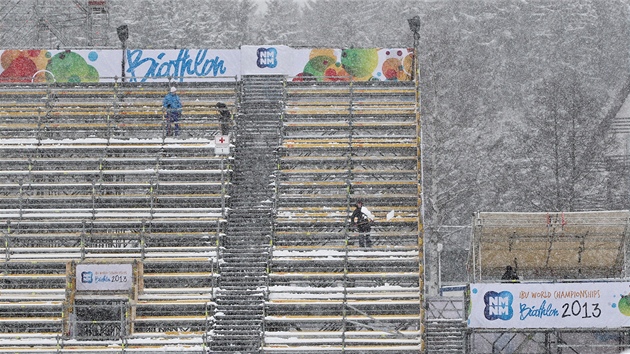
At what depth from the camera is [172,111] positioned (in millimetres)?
41469

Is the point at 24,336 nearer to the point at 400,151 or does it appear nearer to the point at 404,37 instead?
the point at 400,151

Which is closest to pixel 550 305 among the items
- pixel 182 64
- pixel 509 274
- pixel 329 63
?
pixel 509 274

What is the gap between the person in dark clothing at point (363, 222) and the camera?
3784 cm

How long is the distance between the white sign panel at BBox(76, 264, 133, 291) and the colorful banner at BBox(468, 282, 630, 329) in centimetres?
868

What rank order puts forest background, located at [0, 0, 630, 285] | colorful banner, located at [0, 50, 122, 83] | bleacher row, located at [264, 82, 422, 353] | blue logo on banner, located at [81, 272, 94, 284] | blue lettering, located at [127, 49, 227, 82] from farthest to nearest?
forest background, located at [0, 0, 630, 285], colorful banner, located at [0, 50, 122, 83], blue lettering, located at [127, 49, 227, 82], blue logo on banner, located at [81, 272, 94, 284], bleacher row, located at [264, 82, 422, 353]

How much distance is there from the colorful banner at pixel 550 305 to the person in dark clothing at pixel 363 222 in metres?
4.45

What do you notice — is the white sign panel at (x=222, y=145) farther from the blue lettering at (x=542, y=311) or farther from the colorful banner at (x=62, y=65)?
the blue lettering at (x=542, y=311)

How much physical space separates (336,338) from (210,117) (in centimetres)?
950

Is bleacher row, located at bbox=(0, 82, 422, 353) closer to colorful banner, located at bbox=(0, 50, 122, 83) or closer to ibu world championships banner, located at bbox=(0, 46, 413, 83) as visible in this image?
ibu world championships banner, located at bbox=(0, 46, 413, 83)

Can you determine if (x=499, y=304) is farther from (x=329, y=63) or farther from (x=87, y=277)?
(x=329, y=63)

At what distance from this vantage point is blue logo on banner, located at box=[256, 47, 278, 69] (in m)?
44.1

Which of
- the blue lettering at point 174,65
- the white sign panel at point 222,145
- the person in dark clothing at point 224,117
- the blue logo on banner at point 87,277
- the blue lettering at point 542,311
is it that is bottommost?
the blue lettering at point 542,311

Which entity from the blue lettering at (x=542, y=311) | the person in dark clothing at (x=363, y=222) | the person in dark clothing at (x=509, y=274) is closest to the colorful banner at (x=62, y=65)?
the person in dark clothing at (x=363, y=222)

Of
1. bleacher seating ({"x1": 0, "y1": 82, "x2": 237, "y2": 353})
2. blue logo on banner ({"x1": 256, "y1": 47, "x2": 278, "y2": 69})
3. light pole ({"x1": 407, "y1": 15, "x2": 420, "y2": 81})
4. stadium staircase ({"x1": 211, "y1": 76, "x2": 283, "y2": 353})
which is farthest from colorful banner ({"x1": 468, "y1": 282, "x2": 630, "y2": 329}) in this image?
blue logo on banner ({"x1": 256, "y1": 47, "x2": 278, "y2": 69})
